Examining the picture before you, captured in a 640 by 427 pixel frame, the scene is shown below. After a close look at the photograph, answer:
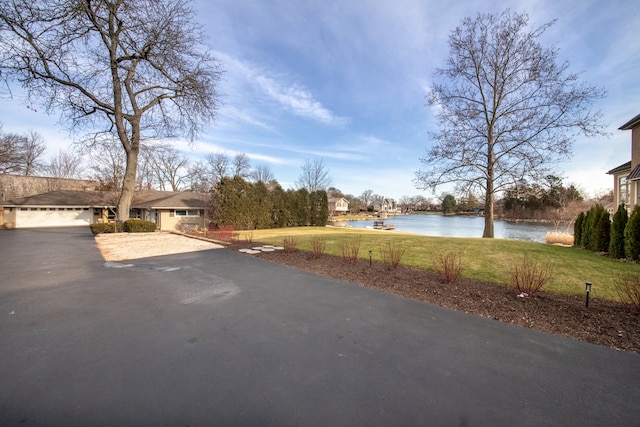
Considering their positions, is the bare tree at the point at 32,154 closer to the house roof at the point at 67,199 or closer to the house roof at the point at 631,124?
the house roof at the point at 67,199

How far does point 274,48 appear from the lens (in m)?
11.4

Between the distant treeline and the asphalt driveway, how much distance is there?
15.5m

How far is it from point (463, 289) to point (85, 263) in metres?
10.3

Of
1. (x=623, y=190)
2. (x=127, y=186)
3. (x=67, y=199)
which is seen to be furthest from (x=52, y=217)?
(x=623, y=190)

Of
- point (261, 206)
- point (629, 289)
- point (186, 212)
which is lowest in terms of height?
point (629, 289)

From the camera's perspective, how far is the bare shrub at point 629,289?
150 inches

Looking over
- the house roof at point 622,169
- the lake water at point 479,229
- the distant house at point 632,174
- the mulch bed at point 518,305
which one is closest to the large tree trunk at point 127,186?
the mulch bed at point 518,305

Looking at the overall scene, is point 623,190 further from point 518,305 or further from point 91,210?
point 91,210

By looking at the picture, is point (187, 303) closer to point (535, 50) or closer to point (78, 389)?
point (78, 389)

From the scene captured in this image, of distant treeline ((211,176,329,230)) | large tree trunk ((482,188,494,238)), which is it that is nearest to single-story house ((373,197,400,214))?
distant treeline ((211,176,329,230))

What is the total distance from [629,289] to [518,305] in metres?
1.91

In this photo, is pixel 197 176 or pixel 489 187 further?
pixel 197 176

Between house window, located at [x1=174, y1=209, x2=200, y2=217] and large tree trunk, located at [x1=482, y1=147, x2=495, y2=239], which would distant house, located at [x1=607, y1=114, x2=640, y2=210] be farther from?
house window, located at [x1=174, y1=209, x2=200, y2=217]

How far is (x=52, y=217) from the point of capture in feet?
80.6
